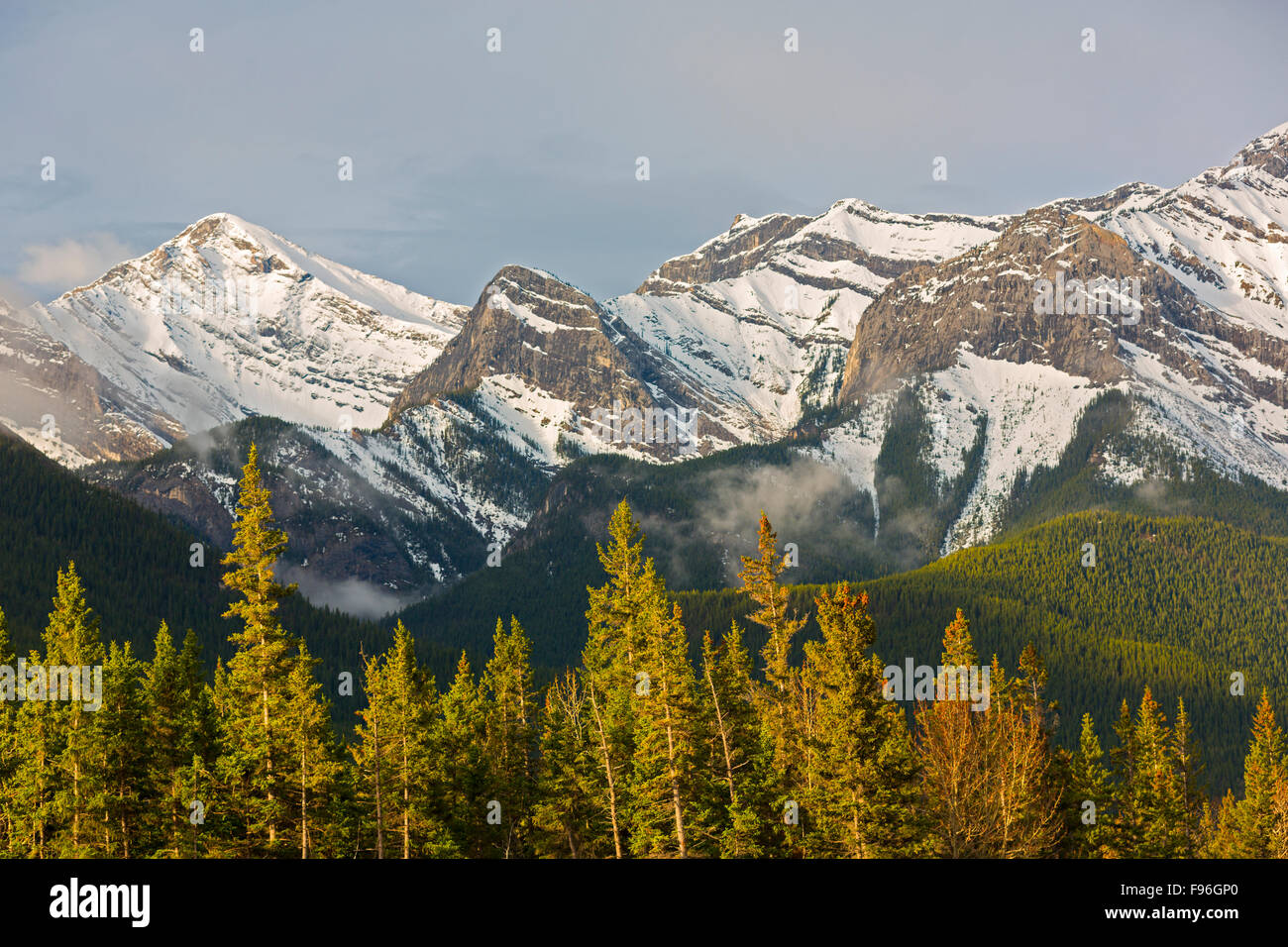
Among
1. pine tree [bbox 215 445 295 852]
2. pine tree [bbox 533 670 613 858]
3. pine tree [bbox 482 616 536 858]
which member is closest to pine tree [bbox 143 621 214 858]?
pine tree [bbox 215 445 295 852]

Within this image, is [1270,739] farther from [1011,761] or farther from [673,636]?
[673,636]

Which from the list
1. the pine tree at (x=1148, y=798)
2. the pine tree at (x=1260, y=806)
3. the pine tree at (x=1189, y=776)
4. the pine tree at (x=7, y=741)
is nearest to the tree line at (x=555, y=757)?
the pine tree at (x=7, y=741)

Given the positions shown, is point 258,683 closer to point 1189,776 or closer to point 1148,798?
point 1148,798

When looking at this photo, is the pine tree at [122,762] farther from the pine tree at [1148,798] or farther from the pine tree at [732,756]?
the pine tree at [1148,798]

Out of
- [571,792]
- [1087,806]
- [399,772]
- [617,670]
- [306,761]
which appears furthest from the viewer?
[1087,806]

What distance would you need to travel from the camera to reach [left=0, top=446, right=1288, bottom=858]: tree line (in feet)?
194

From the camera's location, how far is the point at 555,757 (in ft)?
224

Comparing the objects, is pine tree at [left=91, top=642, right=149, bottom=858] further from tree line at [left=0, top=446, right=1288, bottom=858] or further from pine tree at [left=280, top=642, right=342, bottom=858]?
pine tree at [left=280, top=642, right=342, bottom=858]

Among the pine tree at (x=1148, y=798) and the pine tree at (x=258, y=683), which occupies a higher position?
the pine tree at (x=258, y=683)

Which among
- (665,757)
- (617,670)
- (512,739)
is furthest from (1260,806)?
(512,739)

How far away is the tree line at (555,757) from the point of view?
59.0 meters

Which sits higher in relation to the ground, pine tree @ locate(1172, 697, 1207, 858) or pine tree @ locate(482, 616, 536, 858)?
pine tree @ locate(482, 616, 536, 858)

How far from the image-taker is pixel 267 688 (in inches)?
2334
